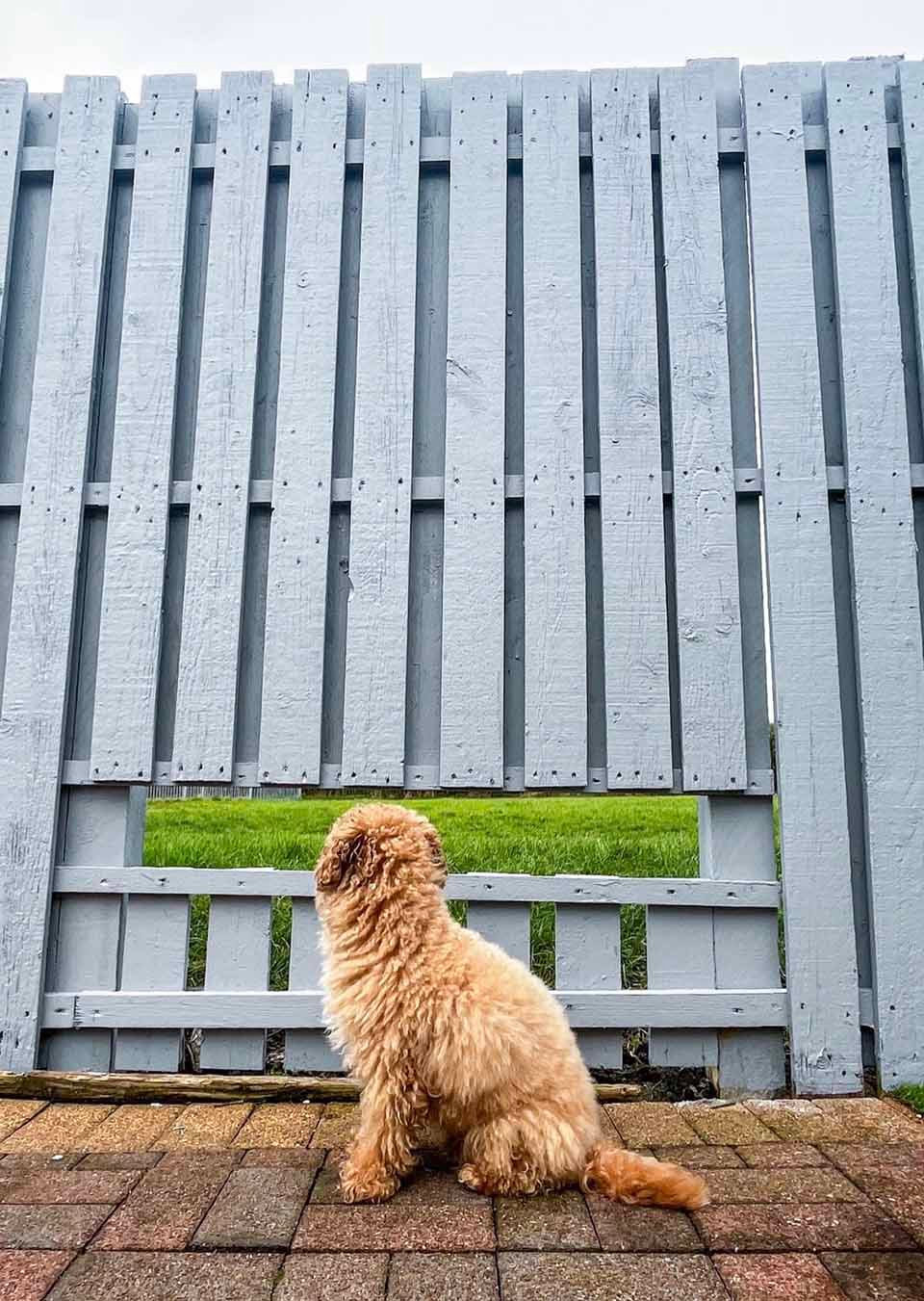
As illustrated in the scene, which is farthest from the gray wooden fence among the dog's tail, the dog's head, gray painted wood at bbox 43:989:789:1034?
the dog's tail

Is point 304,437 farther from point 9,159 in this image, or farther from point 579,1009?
point 579,1009

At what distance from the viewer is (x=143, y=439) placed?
321 cm

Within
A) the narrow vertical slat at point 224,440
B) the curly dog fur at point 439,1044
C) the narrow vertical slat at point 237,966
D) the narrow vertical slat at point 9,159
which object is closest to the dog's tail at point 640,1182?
the curly dog fur at point 439,1044

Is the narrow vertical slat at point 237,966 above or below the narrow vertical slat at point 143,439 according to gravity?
below

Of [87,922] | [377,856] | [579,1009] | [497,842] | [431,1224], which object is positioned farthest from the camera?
[497,842]

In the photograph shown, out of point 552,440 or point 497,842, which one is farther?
point 497,842

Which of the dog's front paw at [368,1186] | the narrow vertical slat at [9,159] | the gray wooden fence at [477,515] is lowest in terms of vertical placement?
the dog's front paw at [368,1186]

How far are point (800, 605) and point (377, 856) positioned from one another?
1.73m

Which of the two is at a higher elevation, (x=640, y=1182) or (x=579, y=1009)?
(x=579, y=1009)

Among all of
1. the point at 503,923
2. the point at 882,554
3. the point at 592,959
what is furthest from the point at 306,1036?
the point at 882,554

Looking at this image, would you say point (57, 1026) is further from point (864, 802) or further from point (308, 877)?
point (864, 802)

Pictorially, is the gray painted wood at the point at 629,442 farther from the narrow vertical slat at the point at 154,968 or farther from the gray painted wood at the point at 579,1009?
the narrow vertical slat at the point at 154,968

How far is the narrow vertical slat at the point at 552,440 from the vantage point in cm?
300

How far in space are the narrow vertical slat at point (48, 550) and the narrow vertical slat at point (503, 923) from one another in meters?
1.48
